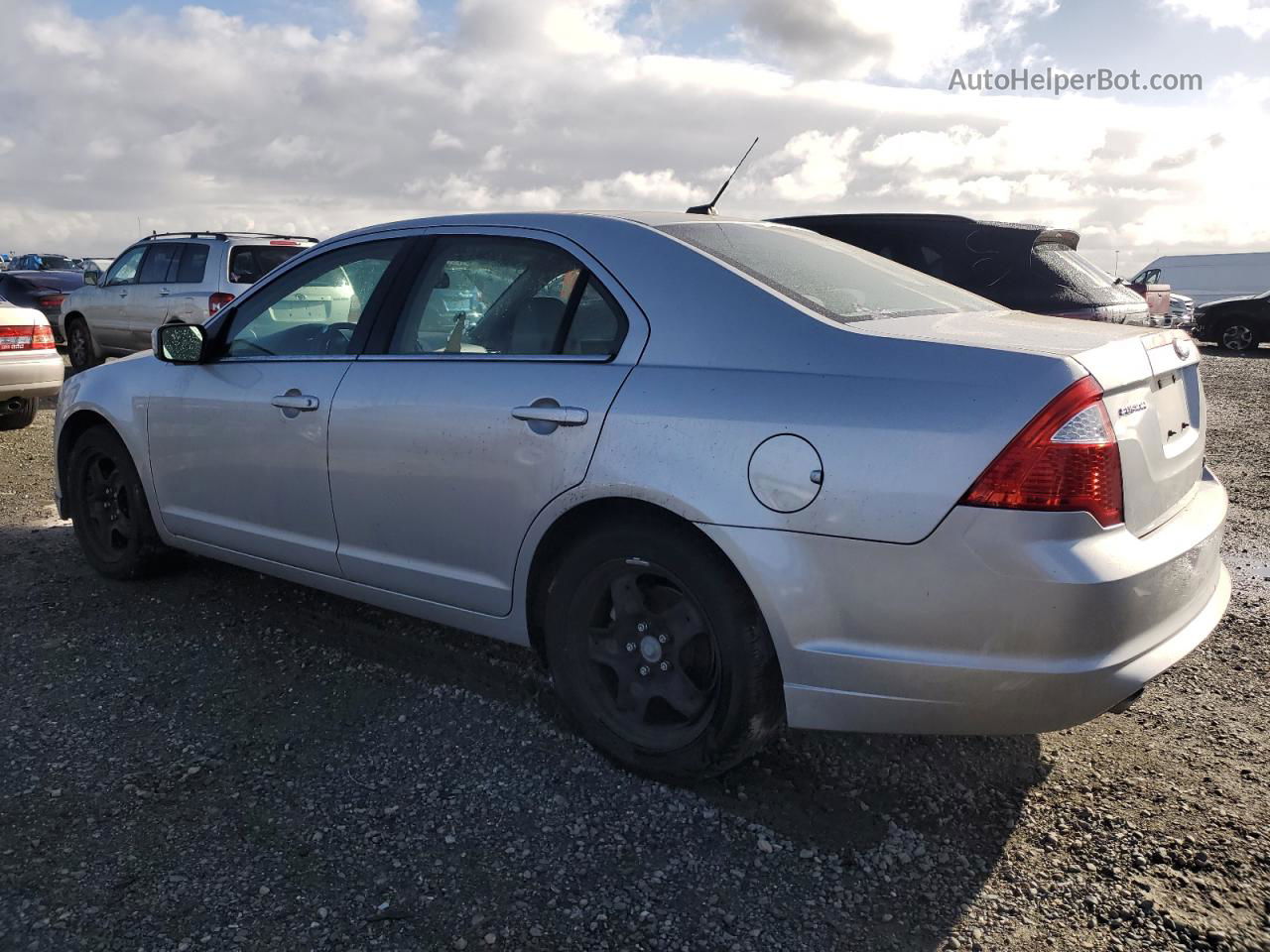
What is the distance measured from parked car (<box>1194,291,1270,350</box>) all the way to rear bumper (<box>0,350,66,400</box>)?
18989 millimetres

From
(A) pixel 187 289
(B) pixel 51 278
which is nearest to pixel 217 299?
(A) pixel 187 289

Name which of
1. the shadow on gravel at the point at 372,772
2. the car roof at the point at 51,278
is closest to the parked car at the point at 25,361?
the shadow on gravel at the point at 372,772

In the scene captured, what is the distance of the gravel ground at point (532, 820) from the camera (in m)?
2.34

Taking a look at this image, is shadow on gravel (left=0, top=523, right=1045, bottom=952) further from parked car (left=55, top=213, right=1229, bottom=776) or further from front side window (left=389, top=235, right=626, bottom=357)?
front side window (left=389, top=235, right=626, bottom=357)

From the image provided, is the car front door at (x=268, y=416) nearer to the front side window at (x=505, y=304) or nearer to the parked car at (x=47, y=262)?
the front side window at (x=505, y=304)

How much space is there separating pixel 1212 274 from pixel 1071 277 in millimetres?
32718

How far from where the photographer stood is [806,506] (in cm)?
248

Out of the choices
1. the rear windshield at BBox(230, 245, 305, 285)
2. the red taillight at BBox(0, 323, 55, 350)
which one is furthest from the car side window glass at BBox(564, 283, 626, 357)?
the rear windshield at BBox(230, 245, 305, 285)

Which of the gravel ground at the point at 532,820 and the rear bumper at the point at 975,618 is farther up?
the rear bumper at the point at 975,618

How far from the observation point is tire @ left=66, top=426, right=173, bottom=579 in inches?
177

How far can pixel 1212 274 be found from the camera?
114 feet

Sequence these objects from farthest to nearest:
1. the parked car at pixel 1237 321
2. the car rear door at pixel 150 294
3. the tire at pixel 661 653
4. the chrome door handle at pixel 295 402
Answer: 1. the parked car at pixel 1237 321
2. the car rear door at pixel 150 294
3. the chrome door handle at pixel 295 402
4. the tire at pixel 661 653

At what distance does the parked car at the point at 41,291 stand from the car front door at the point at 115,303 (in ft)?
8.36

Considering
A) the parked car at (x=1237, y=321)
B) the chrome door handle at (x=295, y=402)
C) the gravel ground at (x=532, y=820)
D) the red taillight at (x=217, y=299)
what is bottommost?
the gravel ground at (x=532, y=820)
